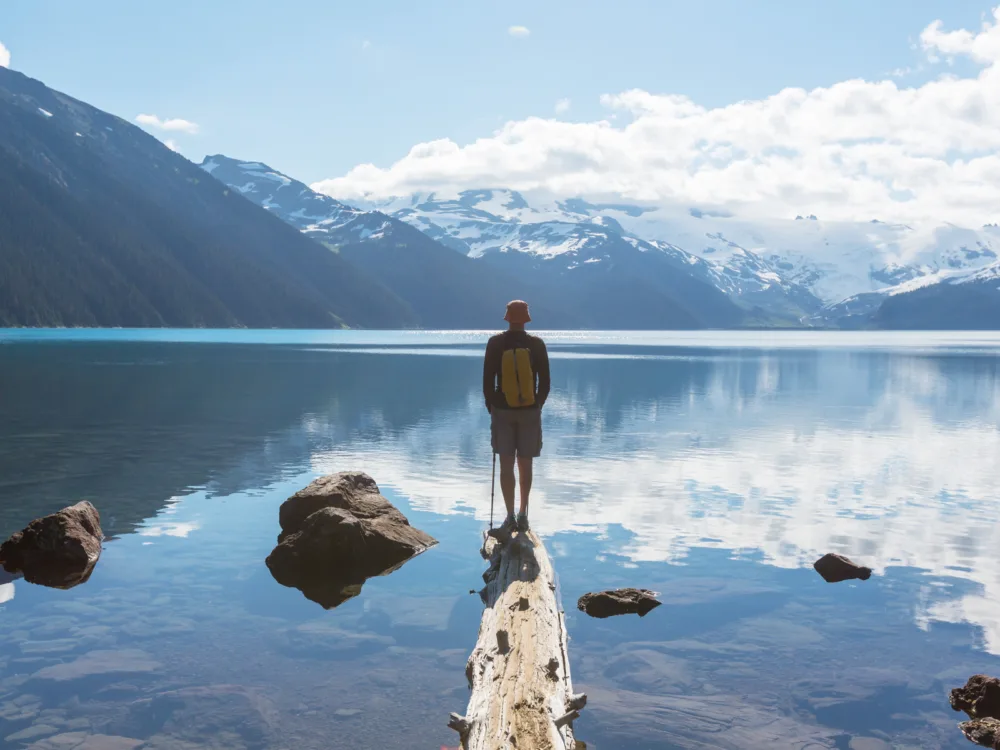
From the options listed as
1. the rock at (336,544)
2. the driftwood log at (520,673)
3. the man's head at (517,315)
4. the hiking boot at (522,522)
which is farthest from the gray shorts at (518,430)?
the rock at (336,544)

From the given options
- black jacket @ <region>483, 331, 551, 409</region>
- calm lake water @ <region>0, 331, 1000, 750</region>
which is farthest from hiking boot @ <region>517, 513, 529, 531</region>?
black jacket @ <region>483, 331, 551, 409</region>

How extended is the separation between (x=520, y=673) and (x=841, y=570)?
8470 millimetres

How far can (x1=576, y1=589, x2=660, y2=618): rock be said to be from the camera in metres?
13.0

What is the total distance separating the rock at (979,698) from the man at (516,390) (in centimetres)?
658

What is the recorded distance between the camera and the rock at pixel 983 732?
916cm

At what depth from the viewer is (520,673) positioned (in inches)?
347

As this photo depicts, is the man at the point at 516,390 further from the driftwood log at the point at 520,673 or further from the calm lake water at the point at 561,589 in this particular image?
the calm lake water at the point at 561,589

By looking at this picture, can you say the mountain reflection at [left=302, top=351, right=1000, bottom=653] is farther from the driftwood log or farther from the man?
the driftwood log

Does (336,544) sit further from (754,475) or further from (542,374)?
(754,475)

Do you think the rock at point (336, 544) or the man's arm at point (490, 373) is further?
the rock at point (336, 544)

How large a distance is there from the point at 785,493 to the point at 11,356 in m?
88.5

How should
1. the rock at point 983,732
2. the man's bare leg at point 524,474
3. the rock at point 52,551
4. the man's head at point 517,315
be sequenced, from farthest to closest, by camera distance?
Answer: the rock at point 52,551 → the man's bare leg at point 524,474 → the man's head at point 517,315 → the rock at point 983,732

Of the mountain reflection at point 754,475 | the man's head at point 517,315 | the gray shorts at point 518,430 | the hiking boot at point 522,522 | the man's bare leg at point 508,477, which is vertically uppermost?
the man's head at point 517,315

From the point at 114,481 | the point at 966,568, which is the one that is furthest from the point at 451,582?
the point at 114,481
